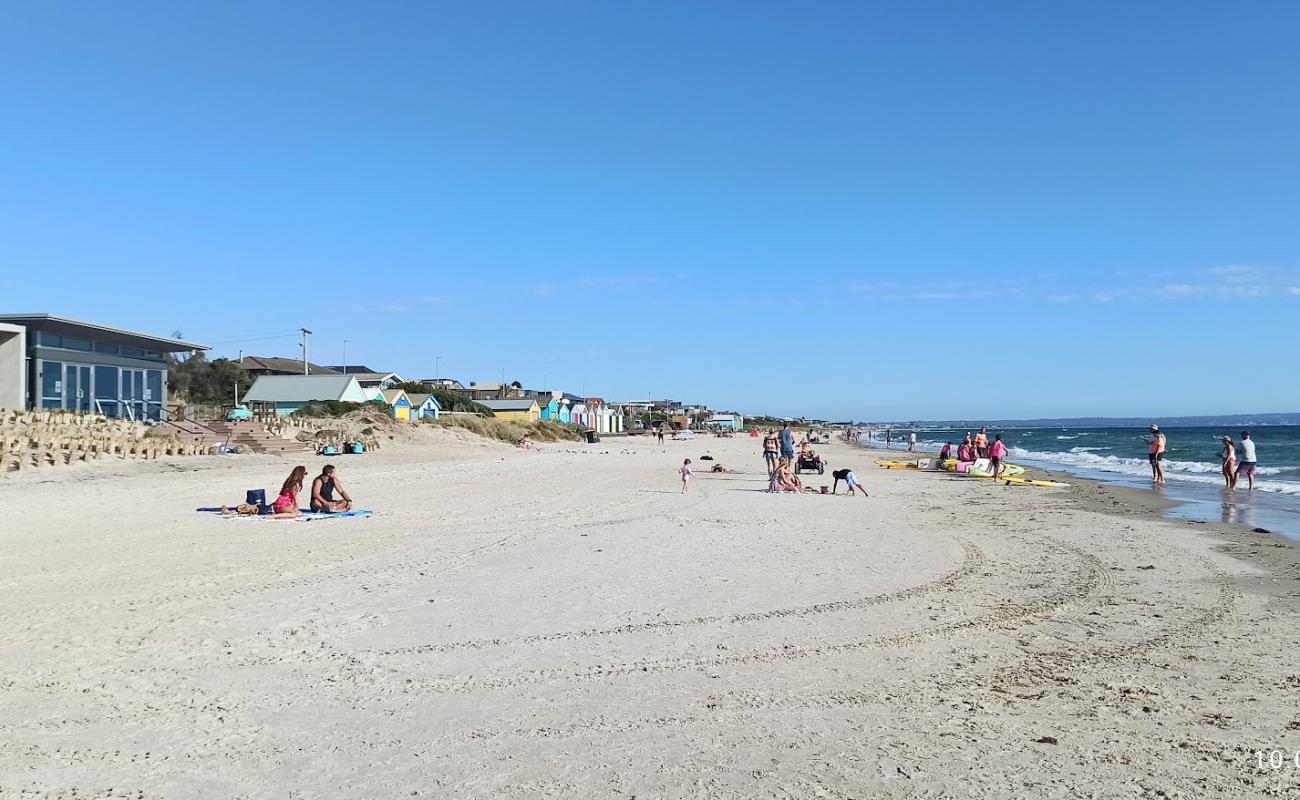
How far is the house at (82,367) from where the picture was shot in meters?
27.0

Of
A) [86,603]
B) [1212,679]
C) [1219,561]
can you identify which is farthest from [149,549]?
[1219,561]

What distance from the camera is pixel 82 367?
3009 centimetres

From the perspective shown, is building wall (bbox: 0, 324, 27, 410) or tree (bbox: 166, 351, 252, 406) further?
tree (bbox: 166, 351, 252, 406)

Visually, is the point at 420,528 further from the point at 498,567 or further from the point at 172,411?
the point at 172,411

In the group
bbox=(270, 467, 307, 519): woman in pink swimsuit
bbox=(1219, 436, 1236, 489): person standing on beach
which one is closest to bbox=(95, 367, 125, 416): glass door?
bbox=(270, 467, 307, 519): woman in pink swimsuit

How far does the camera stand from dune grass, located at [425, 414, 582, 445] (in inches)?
1914

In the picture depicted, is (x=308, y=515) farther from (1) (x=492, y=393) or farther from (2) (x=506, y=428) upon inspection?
(1) (x=492, y=393)

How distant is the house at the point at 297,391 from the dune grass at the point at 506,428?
793cm

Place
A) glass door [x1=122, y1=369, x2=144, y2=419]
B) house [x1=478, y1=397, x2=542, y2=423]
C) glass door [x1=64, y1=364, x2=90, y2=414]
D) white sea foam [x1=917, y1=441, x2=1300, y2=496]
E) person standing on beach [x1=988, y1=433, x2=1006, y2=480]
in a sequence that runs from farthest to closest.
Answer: house [x1=478, y1=397, x2=542, y2=423] → glass door [x1=122, y1=369, x2=144, y2=419] → glass door [x1=64, y1=364, x2=90, y2=414] → person standing on beach [x1=988, y1=433, x2=1006, y2=480] → white sea foam [x1=917, y1=441, x2=1300, y2=496]

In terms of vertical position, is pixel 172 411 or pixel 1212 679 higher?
pixel 172 411

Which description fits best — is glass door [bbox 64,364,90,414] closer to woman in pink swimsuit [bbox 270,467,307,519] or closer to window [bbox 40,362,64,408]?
window [bbox 40,362,64,408]

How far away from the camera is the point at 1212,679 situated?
5672 millimetres

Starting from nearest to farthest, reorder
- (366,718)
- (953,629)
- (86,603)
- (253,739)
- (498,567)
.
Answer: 1. (253,739)
2. (366,718)
3. (953,629)
4. (86,603)
5. (498,567)

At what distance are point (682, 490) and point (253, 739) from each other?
16.0 metres
